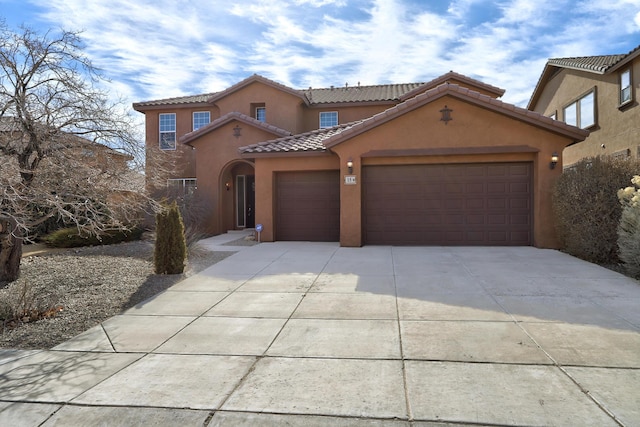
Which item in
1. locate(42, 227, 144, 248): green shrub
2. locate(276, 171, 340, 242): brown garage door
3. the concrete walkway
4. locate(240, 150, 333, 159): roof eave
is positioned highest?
locate(240, 150, 333, 159): roof eave

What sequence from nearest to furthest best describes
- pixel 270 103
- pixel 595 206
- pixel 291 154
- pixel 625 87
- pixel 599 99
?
pixel 595 206 → pixel 291 154 → pixel 625 87 → pixel 599 99 → pixel 270 103

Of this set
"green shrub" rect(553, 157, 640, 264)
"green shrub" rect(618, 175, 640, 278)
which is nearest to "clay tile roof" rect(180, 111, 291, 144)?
"green shrub" rect(553, 157, 640, 264)

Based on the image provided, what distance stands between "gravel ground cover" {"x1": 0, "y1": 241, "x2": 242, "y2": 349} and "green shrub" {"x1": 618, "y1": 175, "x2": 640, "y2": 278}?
8.95 meters

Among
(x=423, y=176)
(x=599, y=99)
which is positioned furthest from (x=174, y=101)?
(x=599, y=99)

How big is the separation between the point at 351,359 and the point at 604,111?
1653 cm

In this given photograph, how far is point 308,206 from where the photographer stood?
46.1 ft

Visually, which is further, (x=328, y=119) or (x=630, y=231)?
(x=328, y=119)

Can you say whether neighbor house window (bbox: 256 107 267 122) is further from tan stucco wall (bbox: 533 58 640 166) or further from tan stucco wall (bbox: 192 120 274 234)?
tan stucco wall (bbox: 533 58 640 166)

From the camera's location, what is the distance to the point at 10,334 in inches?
207

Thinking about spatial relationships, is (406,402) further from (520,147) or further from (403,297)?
(520,147)

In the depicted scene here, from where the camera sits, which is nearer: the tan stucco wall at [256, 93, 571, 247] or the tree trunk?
the tree trunk

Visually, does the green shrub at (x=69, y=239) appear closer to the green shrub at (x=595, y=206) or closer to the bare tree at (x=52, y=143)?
the bare tree at (x=52, y=143)

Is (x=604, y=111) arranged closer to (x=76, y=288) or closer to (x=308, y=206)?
(x=308, y=206)

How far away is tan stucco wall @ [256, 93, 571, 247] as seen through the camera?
1169cm
